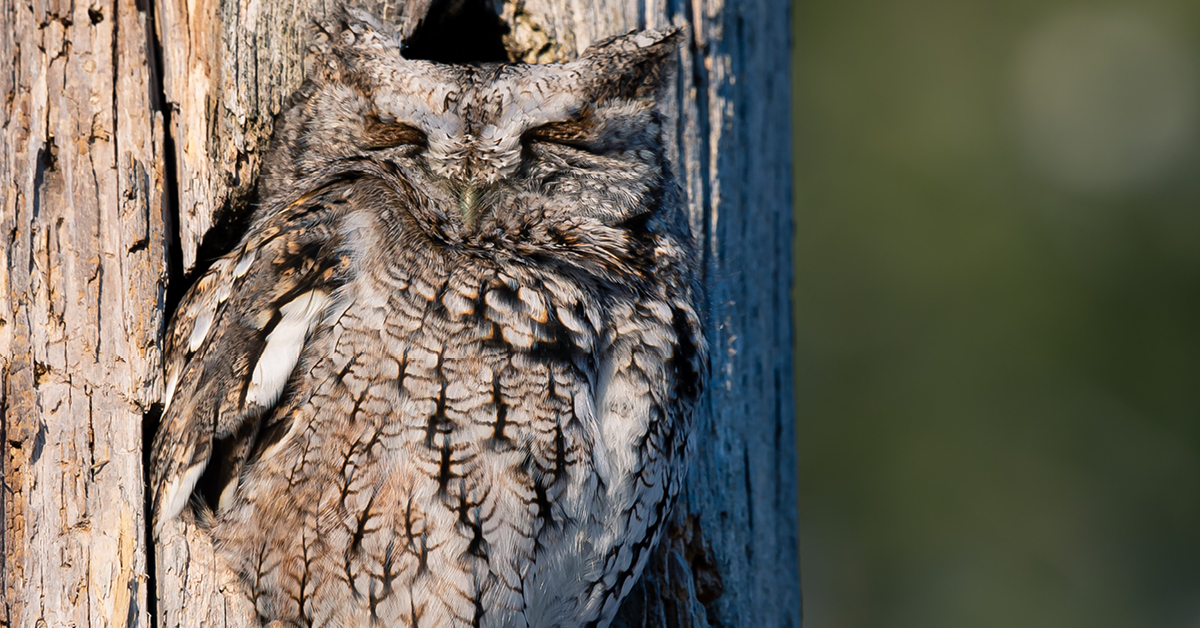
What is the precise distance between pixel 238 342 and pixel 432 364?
0.36m

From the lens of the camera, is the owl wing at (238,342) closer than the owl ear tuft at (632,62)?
Yes

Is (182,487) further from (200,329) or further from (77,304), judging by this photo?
(77,304)

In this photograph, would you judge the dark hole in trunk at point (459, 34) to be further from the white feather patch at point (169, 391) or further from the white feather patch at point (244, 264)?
the white feather patch at point (169, 391)

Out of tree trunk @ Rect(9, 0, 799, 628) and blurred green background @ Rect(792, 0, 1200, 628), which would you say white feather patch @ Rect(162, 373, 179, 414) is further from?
blurred green background @ Rect(792, 0, 1200, 628)

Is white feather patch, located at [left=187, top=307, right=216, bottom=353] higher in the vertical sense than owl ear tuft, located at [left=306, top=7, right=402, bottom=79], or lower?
lower

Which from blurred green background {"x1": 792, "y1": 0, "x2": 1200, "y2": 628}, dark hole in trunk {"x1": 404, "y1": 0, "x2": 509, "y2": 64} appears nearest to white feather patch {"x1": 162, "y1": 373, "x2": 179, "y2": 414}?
dark hole in trunk {"x1": 404, "y1": 0, "x2": 509, "y2": 64}

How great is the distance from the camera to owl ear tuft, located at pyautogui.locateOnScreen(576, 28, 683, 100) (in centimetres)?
179

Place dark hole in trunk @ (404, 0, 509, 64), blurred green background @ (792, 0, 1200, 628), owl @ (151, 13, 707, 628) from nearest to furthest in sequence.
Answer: owl @ (151, 13, 707, 628), dark hole in trunk @ (404, 0, 509, 64), blurred green background @ (792, 0, 1200, 628)

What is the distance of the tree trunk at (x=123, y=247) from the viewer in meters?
1.55

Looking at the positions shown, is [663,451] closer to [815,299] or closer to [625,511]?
[625,511]

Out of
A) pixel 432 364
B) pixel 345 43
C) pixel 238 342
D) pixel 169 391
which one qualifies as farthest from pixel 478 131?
pixel 169 391

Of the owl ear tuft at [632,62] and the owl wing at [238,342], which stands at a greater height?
the owl ear tuft at [632,62]

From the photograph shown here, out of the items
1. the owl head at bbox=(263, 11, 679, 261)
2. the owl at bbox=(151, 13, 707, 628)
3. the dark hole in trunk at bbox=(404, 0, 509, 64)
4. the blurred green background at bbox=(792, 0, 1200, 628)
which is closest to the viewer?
the owl at bbox=(151, 13, 707, 628)

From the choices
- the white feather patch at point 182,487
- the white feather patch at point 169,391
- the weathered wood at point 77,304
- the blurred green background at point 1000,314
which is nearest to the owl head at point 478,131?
the weathered wood at point 77,304
